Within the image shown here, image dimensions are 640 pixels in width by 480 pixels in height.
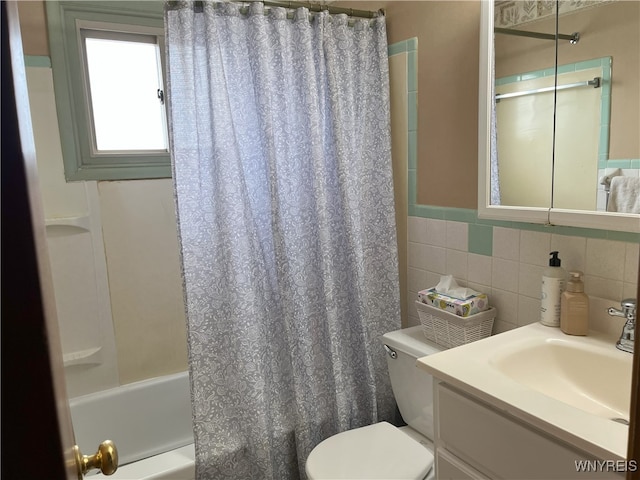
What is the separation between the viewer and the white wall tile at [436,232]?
6.37ft

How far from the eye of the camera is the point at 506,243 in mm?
1666

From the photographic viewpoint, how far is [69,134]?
2043mm

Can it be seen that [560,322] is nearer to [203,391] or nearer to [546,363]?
[546,363]

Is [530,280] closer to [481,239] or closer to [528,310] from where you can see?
[528,310]

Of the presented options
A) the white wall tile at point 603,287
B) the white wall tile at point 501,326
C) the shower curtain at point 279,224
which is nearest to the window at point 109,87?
the shower curtain at point 279,224

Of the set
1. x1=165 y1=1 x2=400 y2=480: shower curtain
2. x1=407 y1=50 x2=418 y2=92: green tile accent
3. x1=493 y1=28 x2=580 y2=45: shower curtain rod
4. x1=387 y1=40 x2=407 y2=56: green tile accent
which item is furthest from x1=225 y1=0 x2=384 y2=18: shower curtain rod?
x1=493 y1=28 x2=580 y2=45: shower curtain rod

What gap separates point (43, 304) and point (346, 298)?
1.66m

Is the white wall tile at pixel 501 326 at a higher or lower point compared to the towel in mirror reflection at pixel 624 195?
lower

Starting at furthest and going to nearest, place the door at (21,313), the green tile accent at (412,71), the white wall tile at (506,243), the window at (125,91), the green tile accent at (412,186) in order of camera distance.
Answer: the window at (125,91)
the green tile accent at (412,186)
the green tile accent at (412,71)
the white wall tile at (506,243)
the door at (21,313)

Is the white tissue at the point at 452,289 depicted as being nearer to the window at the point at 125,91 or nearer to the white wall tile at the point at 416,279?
the white wall tile at the point at 416,279

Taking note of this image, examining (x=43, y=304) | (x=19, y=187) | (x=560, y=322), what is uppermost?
(x=19, y=187)

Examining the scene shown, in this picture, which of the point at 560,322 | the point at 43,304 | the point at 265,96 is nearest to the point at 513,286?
the point at 560,322

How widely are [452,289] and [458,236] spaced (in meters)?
0.22

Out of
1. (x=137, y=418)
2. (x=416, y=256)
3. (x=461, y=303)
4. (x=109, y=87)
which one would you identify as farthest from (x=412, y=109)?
(x=137, y=418)
